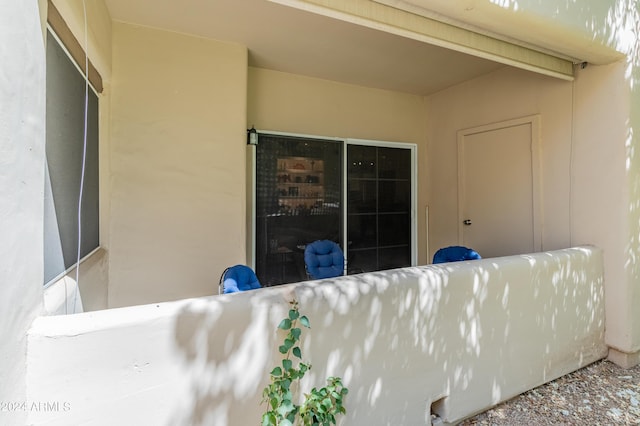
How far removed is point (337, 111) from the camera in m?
4.12

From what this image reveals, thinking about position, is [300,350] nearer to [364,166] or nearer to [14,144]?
[14,144]

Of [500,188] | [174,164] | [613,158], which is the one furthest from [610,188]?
[174,164]

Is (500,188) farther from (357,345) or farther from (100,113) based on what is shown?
(100,113)

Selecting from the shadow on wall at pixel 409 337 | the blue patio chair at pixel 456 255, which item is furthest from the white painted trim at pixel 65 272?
the blue patio chair at pixel 456 255

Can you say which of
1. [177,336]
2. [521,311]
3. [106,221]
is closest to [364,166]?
[521,311]

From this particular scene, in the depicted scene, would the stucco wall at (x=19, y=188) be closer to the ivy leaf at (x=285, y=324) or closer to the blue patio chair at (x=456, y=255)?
the ivy leaf at (x=285, y=324)

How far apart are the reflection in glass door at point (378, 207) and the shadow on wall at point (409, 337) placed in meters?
2.07

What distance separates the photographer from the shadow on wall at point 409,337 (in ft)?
4.45

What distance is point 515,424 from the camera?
221 cm

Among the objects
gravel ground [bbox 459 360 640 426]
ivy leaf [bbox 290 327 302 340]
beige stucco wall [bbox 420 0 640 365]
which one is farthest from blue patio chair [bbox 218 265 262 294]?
beige stucco wall [bbox 420 0 640 365]

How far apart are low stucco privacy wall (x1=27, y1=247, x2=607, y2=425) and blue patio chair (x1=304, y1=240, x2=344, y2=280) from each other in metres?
1.43

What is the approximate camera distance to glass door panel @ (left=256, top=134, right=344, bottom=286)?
3.70m

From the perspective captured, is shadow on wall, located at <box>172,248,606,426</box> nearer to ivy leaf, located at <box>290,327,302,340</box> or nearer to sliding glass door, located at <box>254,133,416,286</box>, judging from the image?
ivy leaf, located at <box>290,327,302,340</box>

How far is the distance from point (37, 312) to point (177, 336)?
1.55 feet
